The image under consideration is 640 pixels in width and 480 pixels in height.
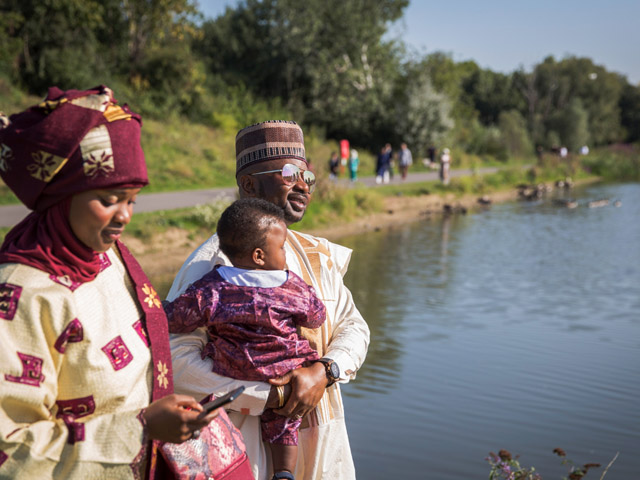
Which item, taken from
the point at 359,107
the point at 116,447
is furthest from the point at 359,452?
the point at 359,107

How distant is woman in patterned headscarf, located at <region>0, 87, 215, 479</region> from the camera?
57.3 inches

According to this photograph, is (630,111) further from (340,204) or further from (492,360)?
(492,360)

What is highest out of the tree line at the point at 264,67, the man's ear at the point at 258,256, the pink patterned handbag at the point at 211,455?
the tree line at the point at 264,67

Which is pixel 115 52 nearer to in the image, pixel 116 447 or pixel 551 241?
pixel 551 241

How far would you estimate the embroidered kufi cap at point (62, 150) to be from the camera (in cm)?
150

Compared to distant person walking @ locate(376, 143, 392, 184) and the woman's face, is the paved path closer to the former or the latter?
distant person walking @ locate(376, 143, 392, 184)

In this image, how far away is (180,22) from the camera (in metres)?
Answer: 25.6

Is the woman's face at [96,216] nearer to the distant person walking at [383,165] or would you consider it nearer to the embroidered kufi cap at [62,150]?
the embroidered kufi cap at [62,150]

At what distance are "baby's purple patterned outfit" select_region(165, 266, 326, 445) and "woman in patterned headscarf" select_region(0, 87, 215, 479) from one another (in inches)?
20.2

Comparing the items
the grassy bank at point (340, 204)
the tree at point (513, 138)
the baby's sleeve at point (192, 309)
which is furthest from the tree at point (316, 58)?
the baby's sleeve at point (192, 309)

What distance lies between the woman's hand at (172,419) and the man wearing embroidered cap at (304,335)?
1.83 feet

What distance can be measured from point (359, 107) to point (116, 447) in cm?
3555

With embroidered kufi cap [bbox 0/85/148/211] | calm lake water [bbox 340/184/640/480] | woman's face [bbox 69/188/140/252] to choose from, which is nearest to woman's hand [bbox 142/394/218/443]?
woman's face [bbox 69/188/140/252]

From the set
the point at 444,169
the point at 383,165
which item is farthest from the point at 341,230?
the point at 444,169
